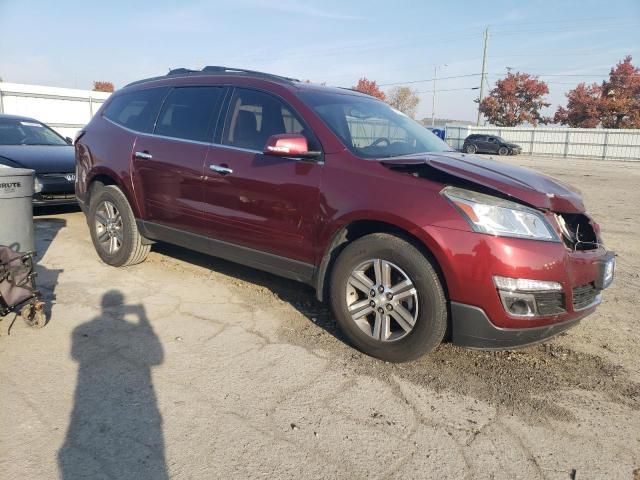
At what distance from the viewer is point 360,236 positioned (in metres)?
3.34

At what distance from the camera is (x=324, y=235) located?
11.1 ft

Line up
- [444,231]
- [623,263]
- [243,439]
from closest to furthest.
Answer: [243,439] < [444,231] < [623,263]

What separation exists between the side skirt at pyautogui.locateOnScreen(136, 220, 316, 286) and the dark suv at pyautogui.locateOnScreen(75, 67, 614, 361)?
14 millimetres

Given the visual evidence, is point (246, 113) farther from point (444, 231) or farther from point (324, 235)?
point (444, 231)

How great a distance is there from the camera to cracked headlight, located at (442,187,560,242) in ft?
9.09

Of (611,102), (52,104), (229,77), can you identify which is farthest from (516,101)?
(229,77)

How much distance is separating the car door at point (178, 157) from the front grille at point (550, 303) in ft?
8.76

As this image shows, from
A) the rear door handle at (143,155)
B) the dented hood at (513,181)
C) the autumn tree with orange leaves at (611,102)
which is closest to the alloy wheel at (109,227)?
the rear door handle at (143,155)

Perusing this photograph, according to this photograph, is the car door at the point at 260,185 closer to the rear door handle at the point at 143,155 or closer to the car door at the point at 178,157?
the car door at the point at 178,157

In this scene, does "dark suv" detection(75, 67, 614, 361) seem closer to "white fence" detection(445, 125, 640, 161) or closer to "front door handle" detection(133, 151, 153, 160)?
"front door handle" detection(133, 151, 153, 160)

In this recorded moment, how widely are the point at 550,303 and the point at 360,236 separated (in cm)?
124

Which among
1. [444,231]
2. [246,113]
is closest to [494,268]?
[444,231]

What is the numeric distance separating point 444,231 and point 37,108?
896 inches

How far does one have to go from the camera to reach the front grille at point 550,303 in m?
2.78
